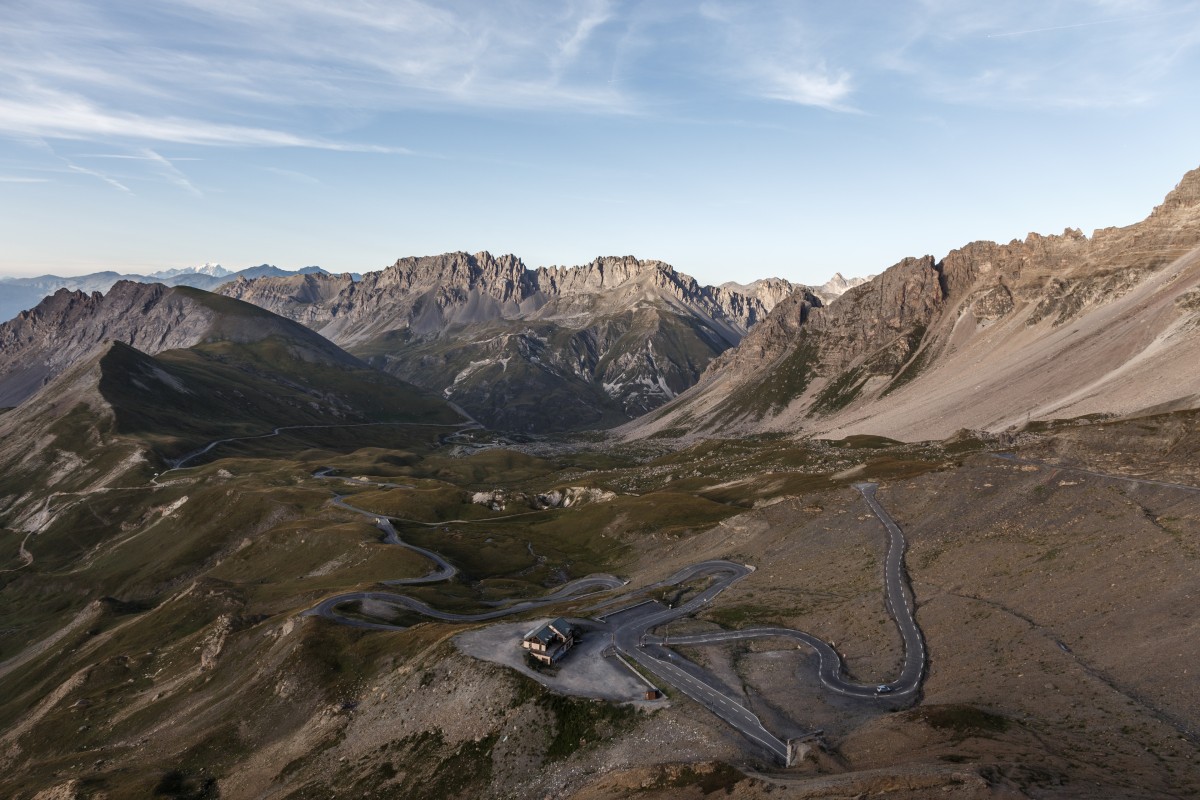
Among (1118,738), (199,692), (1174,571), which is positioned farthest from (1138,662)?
(199,692)

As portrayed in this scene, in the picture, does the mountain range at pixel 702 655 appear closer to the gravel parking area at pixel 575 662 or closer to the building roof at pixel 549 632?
the gravel parking area at pixel 575 662

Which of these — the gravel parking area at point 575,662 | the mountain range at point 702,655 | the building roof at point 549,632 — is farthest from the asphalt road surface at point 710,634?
the building roof at point 549,632

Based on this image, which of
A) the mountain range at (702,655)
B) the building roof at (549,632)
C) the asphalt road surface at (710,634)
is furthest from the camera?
the building roof at (549,632)

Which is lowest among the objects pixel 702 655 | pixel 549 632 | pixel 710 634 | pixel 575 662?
pixel 710 634

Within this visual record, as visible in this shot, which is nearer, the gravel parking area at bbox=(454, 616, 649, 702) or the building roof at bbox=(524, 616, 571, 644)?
the gravel parking area at bbox=(454, 616, 649, 702)

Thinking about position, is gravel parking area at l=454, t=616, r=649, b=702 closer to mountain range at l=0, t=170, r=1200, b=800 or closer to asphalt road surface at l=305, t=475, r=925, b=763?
mountain range at l=0, t=170, r=1200, b=800

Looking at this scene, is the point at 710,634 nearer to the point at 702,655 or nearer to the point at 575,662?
the point at 702,655

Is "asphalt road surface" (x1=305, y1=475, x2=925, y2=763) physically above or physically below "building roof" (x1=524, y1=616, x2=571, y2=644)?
below

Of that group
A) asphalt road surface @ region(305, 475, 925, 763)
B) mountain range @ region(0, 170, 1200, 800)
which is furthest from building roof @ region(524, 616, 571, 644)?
asphalt road surface @ region(305, 475, 925, 763)

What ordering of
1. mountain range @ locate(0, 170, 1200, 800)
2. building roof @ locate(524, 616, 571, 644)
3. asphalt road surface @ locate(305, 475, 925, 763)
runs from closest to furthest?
mountain range @ locate(0, 170, 1200, 800) → asphalt road surface @ locate(305, 475, 925, 763) → building roof @ locate(524, 616, 571, 644)

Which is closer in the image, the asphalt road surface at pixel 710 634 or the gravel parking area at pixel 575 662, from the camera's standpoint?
the asphalt road surface at pixel 710 634

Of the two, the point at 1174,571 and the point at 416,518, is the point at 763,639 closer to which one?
the point at 1174,571

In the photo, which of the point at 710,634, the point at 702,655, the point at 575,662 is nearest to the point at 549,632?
the point at 575,662
